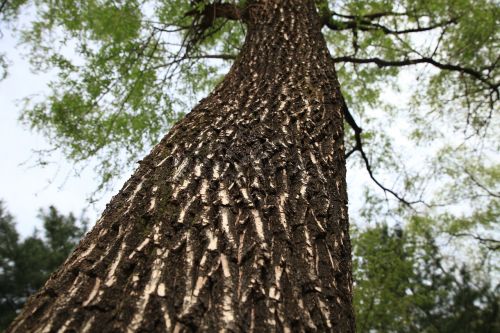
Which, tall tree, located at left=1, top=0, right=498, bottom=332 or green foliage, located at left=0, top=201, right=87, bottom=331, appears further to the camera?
green foliage, located at left=0, top=201, right=87, bottom=331

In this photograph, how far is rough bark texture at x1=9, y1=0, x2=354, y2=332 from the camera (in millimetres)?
1007

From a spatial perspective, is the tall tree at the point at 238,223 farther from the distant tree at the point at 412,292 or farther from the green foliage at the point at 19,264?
the green foliage at the point at 19,264

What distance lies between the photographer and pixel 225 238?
1.27 m

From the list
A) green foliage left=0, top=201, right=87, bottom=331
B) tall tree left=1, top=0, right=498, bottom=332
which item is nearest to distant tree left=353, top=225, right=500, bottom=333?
tall tree left=1, top=0, right=498, bottom=332

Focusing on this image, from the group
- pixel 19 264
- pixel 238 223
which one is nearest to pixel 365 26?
pixel 238 223

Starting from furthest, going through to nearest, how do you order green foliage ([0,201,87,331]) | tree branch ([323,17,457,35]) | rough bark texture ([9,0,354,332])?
1. green foliage ([0,201,87,331])
2. tree branch ([323,17,457,35])
3. rough bark texture ([9,0,354,332])

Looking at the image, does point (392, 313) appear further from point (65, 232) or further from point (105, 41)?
point (65, 232)

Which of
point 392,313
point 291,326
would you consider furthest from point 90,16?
point 392,313

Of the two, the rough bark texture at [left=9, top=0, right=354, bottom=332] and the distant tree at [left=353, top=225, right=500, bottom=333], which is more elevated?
the distant tree at [left=353, top=225, right=500, bottom=333]

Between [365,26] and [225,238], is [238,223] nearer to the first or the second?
[225,238]

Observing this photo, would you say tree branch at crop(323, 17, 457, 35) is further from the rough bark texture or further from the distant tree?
the distant tree

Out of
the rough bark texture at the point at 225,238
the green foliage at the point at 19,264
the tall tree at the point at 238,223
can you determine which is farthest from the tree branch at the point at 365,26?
the green foliage at the point at 19,264

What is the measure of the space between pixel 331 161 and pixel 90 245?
130 centimetres

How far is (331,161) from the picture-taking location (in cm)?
197
